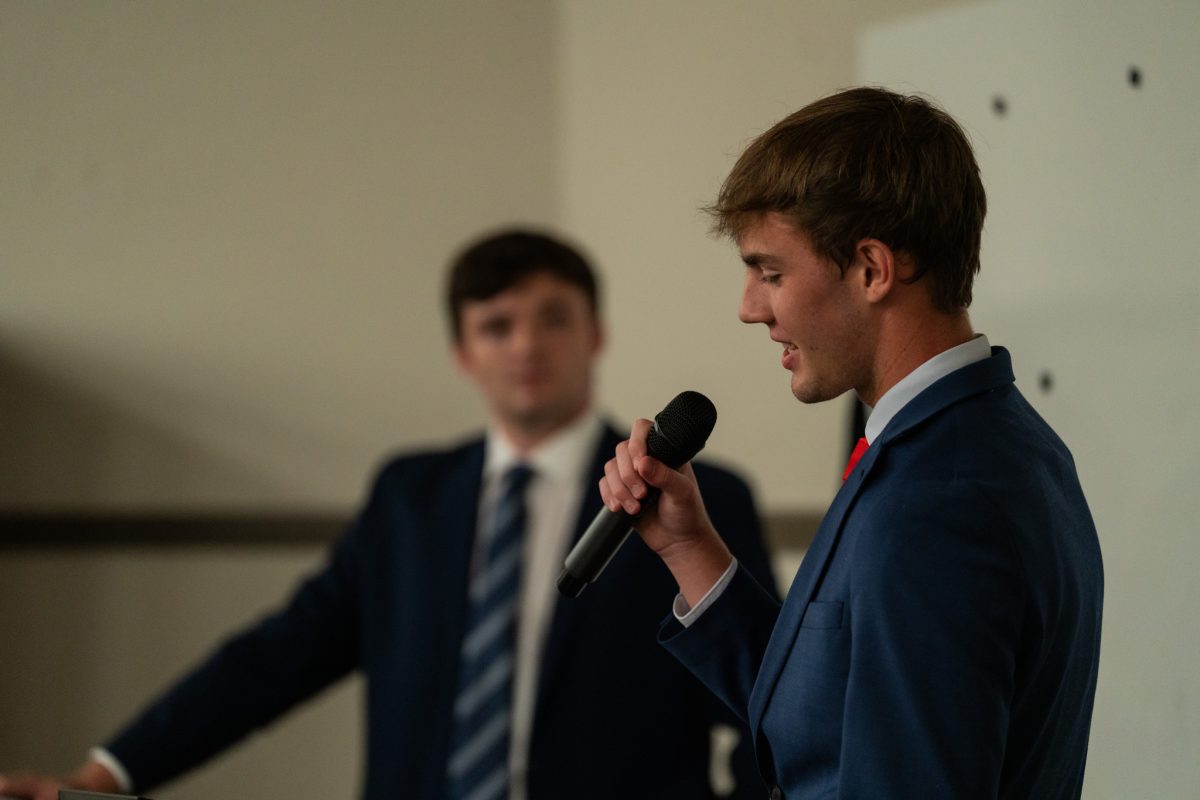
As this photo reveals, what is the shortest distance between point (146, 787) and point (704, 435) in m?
1.27

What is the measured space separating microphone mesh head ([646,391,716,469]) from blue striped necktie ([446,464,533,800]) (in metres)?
1.04

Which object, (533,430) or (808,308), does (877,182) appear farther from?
(533,430)

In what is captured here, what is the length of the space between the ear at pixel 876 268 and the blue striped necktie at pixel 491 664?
124 cm

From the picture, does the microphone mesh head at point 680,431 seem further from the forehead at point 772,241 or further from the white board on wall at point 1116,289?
the white board on wall at point 1116,289

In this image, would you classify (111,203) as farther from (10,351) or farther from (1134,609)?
(1134,609)

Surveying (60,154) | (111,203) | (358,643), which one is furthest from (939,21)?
(111,203)

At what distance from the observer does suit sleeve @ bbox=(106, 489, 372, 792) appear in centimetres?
188

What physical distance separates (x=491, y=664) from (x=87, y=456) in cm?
153

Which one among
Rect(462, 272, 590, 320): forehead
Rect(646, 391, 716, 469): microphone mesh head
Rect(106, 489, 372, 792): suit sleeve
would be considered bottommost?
Rect(106, 489, 372, 792): suit sleeve

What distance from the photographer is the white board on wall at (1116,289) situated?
124 cm

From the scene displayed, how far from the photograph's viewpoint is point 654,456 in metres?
1.02

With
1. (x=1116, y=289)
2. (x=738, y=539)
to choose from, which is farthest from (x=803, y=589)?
(x=738, y=539)

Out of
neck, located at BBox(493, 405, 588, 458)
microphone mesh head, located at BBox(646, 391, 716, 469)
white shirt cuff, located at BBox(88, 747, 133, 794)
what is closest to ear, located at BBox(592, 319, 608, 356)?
neck, located at BBox(493, 405, 588, 458)

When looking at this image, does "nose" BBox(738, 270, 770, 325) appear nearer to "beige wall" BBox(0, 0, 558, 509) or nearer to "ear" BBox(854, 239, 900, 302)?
"ear" BBox(854, 239, 900, 302)
